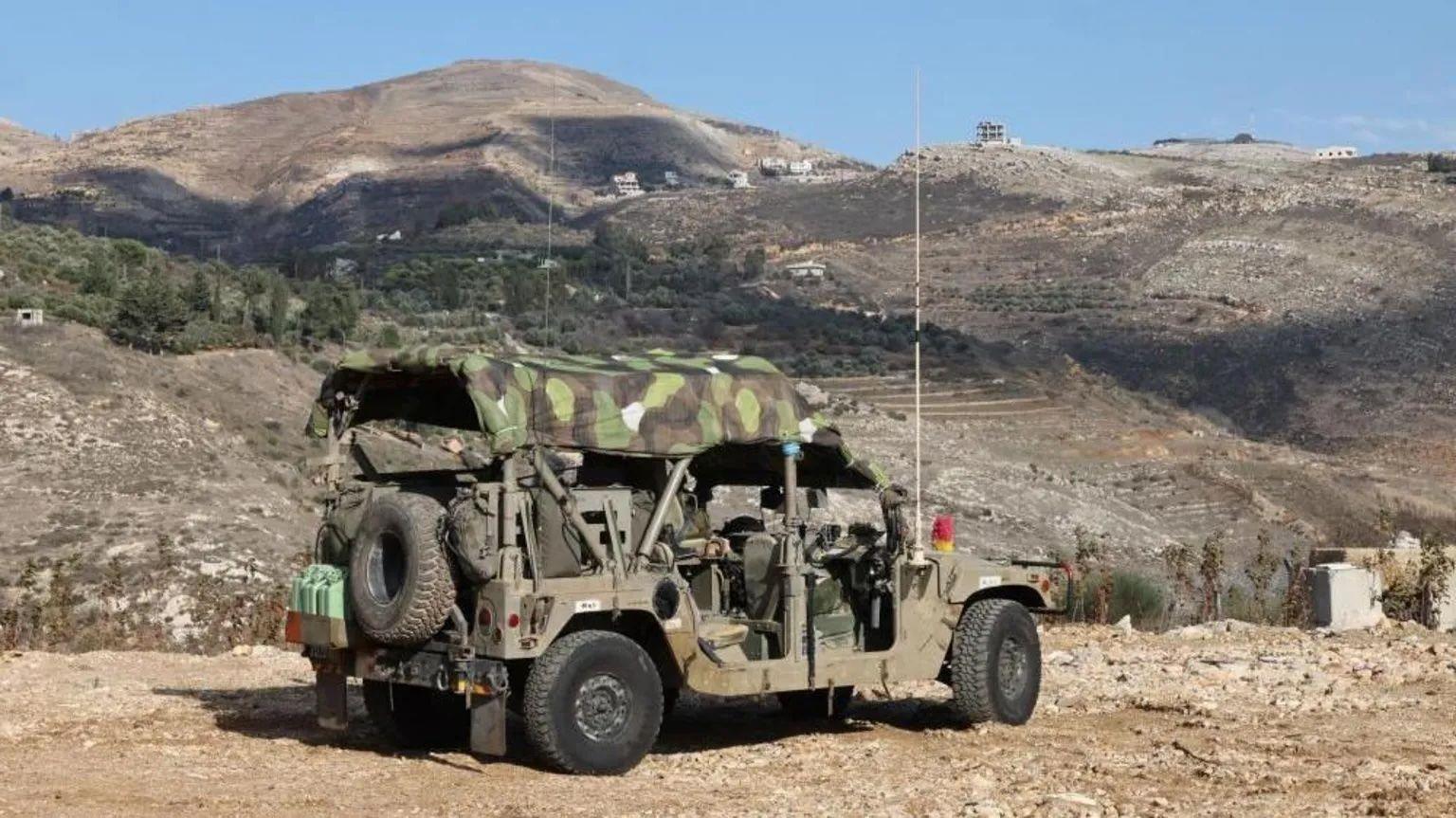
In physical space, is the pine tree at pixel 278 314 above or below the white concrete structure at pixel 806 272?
below

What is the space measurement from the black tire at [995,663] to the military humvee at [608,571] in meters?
0.01

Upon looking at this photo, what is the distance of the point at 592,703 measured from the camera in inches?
427

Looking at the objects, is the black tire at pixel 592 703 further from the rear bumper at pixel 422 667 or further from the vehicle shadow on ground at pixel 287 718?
the vehicle shadow on ground at pixel 287 718

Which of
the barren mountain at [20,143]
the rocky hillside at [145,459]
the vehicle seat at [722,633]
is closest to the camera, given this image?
the vehicle seat at [722,633]

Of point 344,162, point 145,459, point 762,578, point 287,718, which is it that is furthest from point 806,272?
point 762,578

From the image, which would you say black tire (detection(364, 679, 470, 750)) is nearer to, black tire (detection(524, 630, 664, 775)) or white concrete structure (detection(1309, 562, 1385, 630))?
black tire (detection(524, 630, 664, 775))

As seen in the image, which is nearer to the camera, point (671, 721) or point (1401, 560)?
point (671, 721)

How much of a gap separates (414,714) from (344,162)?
157m

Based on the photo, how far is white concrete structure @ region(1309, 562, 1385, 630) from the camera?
18.9 m

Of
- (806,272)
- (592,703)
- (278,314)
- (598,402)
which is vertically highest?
(806,272)

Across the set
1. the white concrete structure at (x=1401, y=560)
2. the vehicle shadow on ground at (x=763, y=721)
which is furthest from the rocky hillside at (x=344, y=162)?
the vehicle shadow on ground at (x=763, y=721)

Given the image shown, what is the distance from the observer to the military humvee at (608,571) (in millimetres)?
10641

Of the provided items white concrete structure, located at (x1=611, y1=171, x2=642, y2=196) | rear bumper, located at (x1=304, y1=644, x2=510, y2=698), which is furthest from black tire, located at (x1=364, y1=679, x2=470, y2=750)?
white concrete structure, located at (x1=611, y1=171, x2=642, y2=196)

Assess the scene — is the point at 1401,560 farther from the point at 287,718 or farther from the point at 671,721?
the point at 287,718
